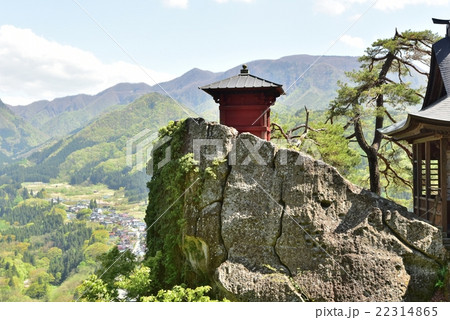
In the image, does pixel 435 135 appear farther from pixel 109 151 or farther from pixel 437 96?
pixel 109 151

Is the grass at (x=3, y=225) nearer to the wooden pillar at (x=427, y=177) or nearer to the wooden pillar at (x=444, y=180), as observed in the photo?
the wooden pillar at (x=427, y=177)

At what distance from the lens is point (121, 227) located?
8062 centimetres

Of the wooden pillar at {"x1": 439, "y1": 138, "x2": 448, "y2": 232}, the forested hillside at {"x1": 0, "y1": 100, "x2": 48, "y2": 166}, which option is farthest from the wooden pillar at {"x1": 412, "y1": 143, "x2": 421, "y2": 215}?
the forested hillside at {"x1": 0, "y1": 100, "x2": 48, "y2": 166}

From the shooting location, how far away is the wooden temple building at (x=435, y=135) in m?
8.16

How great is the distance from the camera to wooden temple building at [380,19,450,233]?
8164 mm

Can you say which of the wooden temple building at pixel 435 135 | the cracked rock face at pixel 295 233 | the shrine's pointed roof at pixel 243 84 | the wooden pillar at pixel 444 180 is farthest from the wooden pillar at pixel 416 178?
the shrine's pointed roof at pixel 243 84

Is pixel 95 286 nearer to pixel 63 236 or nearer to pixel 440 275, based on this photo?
pixel 440 275

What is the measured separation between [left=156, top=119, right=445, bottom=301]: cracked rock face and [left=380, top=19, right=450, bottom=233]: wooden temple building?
1.01 meters

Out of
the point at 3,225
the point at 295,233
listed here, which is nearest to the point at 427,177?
the point at 295,233

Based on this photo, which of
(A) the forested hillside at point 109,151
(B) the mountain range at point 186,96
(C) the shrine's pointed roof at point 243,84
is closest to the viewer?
(C) the shrine's pointed roof at point 243,84

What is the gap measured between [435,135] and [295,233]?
159 inches

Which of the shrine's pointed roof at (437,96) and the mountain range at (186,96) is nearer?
the shrine's pointed roof at (437,96)

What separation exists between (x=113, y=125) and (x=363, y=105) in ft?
298

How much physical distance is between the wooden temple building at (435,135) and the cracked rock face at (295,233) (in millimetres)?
1008
